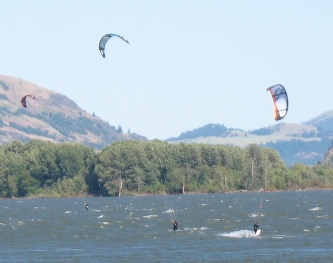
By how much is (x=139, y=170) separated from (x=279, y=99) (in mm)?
84187

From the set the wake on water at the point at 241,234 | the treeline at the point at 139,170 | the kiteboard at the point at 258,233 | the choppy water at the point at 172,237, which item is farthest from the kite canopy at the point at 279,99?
the treeline at the point at 139,170

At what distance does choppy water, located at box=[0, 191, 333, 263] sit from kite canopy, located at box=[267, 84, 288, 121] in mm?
6455

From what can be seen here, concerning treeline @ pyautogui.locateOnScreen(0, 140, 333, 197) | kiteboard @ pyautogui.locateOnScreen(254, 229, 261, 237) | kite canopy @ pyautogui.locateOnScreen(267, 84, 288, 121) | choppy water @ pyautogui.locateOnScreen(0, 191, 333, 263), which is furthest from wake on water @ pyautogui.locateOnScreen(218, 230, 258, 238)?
treeline @ pyautogui.locateOnScreen(0, 140, 333, 197)

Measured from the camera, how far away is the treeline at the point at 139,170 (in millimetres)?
131250

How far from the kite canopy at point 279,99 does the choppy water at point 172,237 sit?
6.45 meters

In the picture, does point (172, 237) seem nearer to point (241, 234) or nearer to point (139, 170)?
point (241, 234)

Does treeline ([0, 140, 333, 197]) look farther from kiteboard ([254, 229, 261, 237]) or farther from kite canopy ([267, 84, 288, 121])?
kite canopy ([267, 84, 288, 121])

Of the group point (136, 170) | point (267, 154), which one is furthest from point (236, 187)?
point (136, 170)

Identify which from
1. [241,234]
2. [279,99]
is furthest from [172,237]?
[279,99]

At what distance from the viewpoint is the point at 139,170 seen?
130 metres

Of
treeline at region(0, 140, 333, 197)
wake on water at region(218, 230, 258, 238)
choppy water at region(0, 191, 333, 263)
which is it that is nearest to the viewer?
choppy water at region(0, 191, 333, 263)

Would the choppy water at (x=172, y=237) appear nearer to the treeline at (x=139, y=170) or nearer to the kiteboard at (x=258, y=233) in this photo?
the kiteboard at (x=258, y=233)

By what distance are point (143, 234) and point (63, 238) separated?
4.57m

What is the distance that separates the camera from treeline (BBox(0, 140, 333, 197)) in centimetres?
13125
